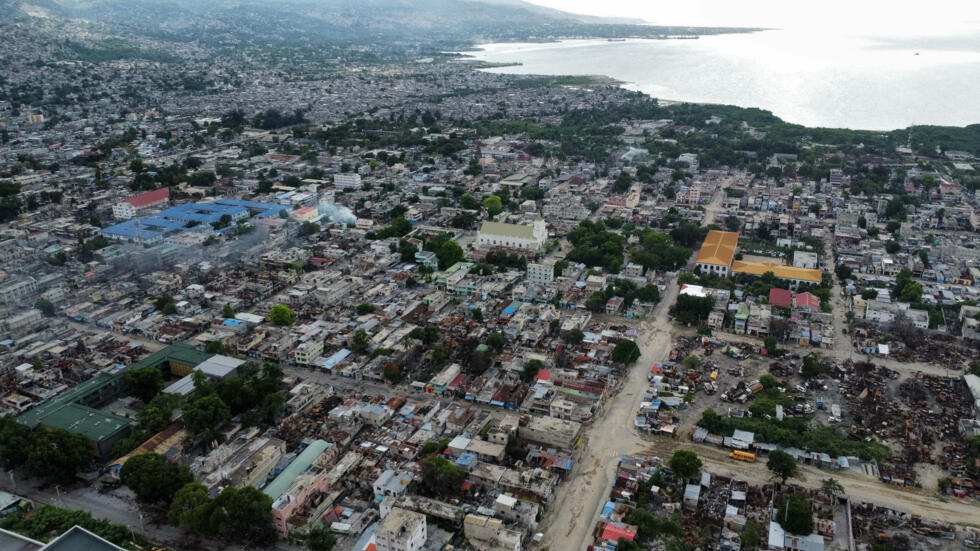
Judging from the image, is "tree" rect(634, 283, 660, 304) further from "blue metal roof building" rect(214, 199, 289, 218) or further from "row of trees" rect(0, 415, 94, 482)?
"blue metal roof building" rect(214, 199, 289, 218)

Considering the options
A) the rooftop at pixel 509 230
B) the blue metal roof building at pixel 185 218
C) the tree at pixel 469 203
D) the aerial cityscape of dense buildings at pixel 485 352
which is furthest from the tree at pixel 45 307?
the tree at pixel 469 203

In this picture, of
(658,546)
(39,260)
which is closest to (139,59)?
(39,260)

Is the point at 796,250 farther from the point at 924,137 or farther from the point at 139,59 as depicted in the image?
the point at 139,59

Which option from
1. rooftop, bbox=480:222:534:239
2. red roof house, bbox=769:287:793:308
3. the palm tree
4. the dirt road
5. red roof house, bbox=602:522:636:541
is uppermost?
rooftop, bbox=480:222:534:239

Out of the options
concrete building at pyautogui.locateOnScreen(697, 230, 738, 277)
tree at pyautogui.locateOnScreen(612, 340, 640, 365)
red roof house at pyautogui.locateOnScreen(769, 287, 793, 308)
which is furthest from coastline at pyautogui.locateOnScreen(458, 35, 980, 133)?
tree at pyautogui.locateOnScreen(612, 340, 640, 365)

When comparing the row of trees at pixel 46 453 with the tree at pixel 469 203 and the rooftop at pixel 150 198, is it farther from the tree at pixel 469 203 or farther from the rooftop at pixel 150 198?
the tree at pixel 469 203

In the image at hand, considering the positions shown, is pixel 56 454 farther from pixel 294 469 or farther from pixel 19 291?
pixel 19 291

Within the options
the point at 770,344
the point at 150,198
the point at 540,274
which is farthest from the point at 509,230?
the point at 150,198
